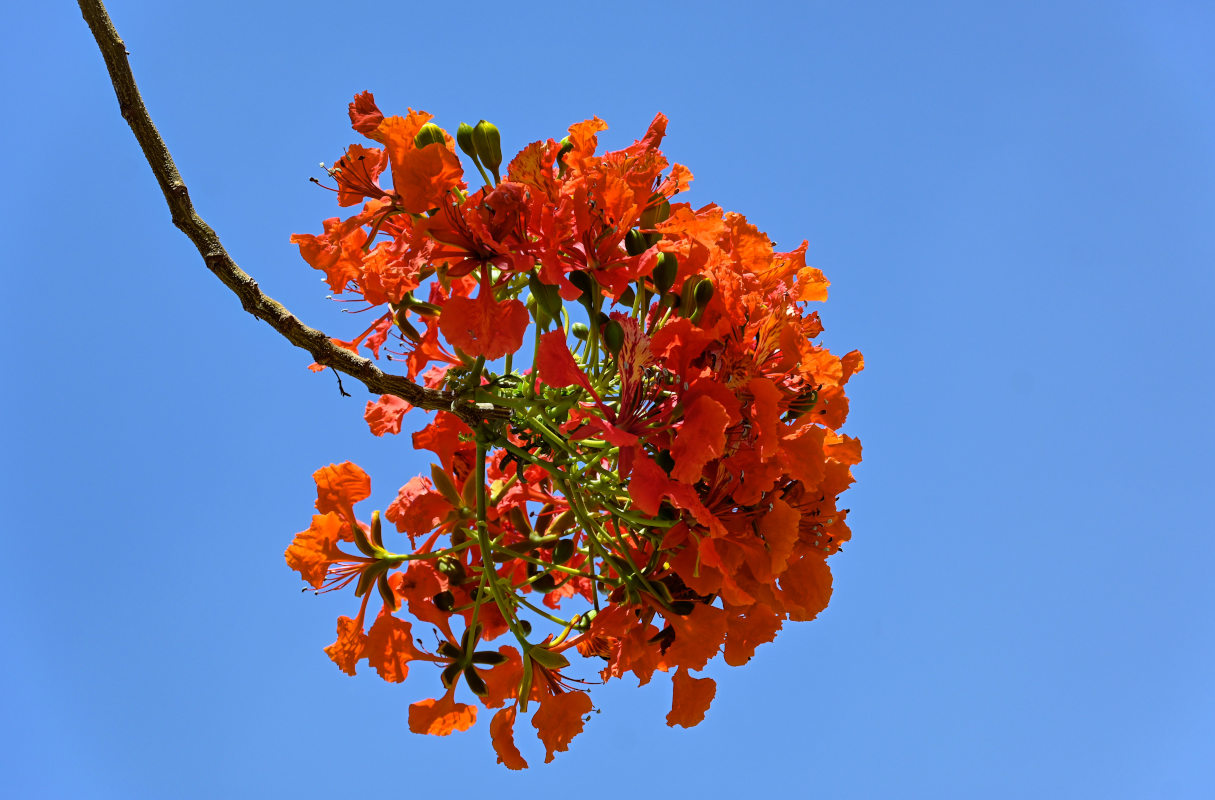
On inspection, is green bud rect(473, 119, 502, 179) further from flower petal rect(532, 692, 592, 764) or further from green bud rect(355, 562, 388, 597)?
flower petal rect(532, 692, 592, 764)

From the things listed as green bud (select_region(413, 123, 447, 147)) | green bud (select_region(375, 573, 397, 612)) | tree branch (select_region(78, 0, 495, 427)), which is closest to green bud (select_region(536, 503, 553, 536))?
green bud (select_region(375, 573, 397, 612))

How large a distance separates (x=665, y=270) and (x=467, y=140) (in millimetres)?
550

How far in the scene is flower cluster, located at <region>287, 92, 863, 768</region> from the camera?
6.50 ft

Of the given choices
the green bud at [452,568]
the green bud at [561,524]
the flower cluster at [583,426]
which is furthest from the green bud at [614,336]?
the green bud at [452,568]

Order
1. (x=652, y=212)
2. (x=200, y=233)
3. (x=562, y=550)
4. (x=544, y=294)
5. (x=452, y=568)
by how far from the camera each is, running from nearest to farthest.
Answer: (x=200, y=233)
(x=544, y=294)
(x=652, y=212)
(x=452, y=568)
(x=562, y=550)

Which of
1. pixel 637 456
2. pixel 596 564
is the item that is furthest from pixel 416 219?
pixel 596 564

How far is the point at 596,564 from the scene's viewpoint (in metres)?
2.61

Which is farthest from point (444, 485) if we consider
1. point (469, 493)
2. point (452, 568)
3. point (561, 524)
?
point (561, 524)

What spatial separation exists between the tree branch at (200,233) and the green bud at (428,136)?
48 cm

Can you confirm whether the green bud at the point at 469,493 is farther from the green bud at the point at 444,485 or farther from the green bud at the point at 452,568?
the green bud at the point at 452,568

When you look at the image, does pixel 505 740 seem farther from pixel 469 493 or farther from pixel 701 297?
pixel 701 297

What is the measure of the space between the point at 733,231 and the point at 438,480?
97 cm

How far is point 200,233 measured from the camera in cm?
190

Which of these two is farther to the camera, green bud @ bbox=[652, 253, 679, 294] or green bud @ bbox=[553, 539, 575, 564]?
green bud @ bbox=[553, 539, 575, 564]
